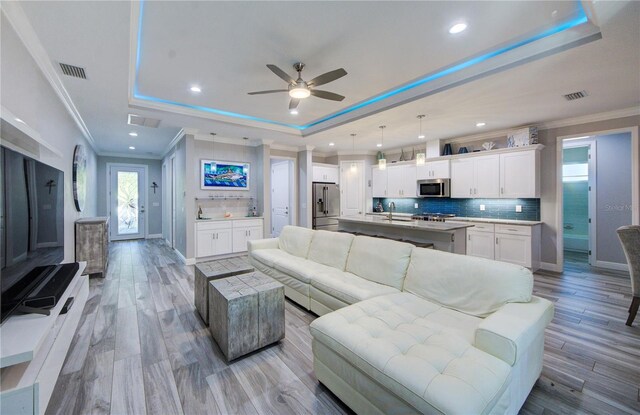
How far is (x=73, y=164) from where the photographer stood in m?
4.19

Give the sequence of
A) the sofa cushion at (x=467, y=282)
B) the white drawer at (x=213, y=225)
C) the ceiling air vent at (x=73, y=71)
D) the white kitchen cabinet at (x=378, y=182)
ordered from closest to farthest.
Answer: the sofa cushion at (x=467, y=282) < the ceiling air vent at (x=73, y=71) < the white drawer at (x=213, y=225) < the white kitchen cabinet at (x=378, y=182)

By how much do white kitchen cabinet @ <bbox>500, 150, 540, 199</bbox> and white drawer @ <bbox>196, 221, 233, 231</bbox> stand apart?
557 centimetres

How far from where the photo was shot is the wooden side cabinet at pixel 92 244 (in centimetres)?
420

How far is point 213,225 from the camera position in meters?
5.49

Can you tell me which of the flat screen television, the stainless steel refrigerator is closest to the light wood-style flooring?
the flat screen television

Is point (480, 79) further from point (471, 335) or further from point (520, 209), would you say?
point (520, 209)

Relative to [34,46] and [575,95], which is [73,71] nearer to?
[34,46]

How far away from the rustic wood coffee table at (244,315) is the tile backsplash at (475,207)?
16.7ft

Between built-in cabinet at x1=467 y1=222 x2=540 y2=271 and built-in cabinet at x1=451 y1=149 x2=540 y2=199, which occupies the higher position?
built-in cabinet at x1=451 y1=149 x2=540 y2=199

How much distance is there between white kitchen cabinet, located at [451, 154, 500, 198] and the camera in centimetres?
521

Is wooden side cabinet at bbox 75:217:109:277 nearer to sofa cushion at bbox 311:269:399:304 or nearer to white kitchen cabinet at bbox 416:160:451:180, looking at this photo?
sofa cushion at bbox 311:269:399:304

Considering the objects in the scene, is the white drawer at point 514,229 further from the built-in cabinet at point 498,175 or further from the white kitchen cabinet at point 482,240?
the built-in cabinet at point 498,175

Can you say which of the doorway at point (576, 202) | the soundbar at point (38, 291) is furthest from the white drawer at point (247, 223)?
the doorway at point (576, 202)

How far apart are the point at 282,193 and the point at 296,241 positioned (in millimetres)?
3784
